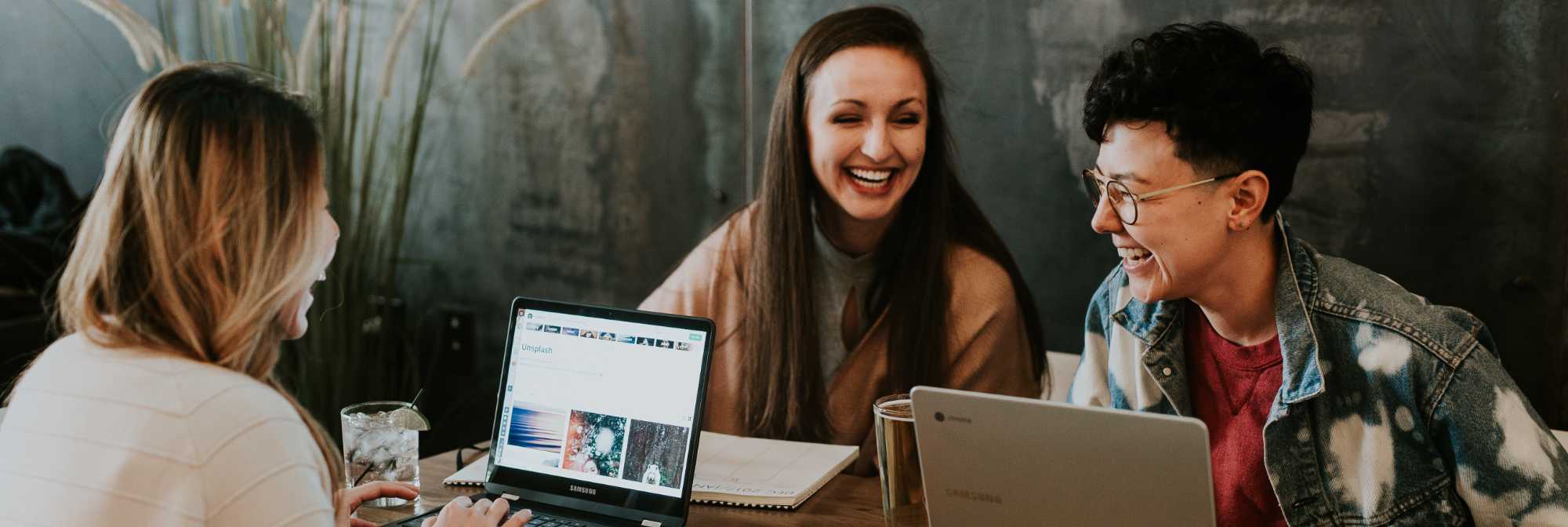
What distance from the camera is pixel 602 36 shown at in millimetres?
3361

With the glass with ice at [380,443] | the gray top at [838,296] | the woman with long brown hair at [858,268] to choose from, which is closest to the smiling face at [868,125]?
the woman with long brown hair at [858,268]

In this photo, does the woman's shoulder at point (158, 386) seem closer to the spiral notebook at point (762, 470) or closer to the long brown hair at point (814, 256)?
the spiral notebook at point (762, 470)

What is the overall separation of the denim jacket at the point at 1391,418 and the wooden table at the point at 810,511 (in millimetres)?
491

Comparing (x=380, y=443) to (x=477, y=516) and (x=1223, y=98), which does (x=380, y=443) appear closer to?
(x=477, y=516)

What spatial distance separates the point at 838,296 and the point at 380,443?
0.89 metres

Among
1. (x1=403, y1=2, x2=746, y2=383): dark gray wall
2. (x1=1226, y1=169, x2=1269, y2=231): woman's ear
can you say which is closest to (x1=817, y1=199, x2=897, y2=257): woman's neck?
(x1=1226, y1=169, x2=1269, y2=231): woman's ear

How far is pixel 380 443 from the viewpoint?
1.60m

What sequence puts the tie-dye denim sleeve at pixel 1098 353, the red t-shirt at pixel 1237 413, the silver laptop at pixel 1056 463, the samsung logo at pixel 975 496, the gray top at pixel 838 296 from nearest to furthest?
1. the silver laptop at pixel 1056 463
2. the samsung logo at pixel 975 496
3. the red t-shirt at pixel 1237 413
4. the tie-dye denim sleeve at pixel 1098 353
5. the gray top at pixel 838 296

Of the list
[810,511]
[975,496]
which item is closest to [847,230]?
[810,511]

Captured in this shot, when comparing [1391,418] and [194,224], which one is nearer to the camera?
[194,224]

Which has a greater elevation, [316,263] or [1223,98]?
[1223,98]

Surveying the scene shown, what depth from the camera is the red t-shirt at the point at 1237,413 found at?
1.60 metres

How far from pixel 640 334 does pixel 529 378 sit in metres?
0.17

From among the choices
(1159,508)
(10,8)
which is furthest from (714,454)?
(10,8)
